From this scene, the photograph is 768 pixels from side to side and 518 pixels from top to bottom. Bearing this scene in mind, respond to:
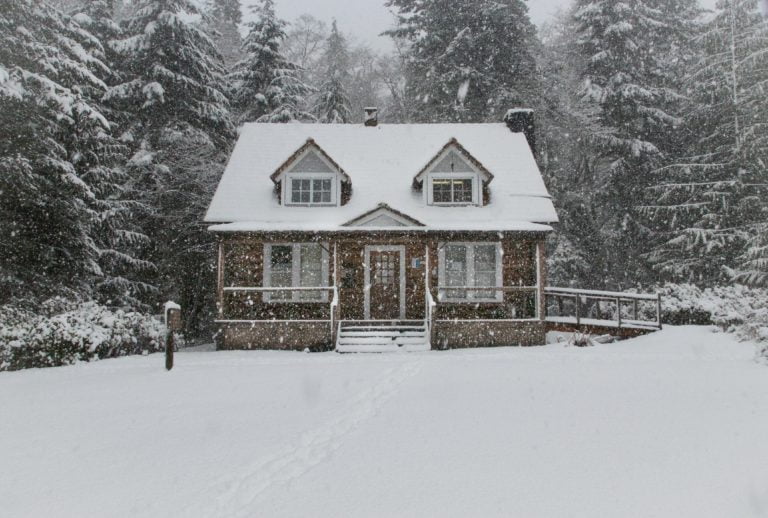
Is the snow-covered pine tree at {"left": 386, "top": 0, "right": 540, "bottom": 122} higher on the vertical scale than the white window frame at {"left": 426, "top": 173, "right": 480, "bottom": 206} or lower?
higher

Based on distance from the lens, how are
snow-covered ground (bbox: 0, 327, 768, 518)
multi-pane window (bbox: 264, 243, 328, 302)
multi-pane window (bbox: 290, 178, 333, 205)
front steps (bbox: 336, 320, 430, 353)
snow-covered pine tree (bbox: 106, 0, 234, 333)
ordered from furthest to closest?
snow-covered pine tree (bbox: 106, 0, 234, 333)
multi-pane window (bbox: 290, 178, 333, 205)
multi-pane window (bbox: 264, 243, 328, 302)
front steps (bbox: 336, 320, 430, 353)
snow-covered ground (bbox: 0, 327, 768, 518)

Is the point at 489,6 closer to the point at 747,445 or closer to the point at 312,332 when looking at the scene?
the point at 312,332

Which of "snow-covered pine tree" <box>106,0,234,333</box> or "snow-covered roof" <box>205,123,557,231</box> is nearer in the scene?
"snow-covered roof" <box>205,123,557,231</box>

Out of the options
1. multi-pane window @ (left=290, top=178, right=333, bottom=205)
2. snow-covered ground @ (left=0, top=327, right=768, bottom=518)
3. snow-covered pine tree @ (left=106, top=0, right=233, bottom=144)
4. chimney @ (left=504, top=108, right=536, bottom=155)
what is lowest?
snow-covered ground @ (left=0, top=327, right=768, bottom=518)

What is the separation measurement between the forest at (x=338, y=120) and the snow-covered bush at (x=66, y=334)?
0.50 ft

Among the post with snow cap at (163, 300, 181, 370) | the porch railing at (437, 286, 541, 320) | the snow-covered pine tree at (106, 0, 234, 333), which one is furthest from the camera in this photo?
the snow-covered pine tree at (106, 0, 234, 333)

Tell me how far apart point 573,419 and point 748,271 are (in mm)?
16735

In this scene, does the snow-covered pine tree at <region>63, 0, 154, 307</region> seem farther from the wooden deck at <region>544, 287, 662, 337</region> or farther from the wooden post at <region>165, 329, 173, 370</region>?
the wooden deck at <region>544, 287, 662, 337</region>

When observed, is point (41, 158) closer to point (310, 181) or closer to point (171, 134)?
point (171, 134)

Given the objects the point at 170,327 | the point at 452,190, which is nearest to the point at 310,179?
the point at 452,190

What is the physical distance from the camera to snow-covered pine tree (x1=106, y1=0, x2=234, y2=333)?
2139 centimetres

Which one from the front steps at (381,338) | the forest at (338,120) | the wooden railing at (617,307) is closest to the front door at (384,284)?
the front steps at (381,338)

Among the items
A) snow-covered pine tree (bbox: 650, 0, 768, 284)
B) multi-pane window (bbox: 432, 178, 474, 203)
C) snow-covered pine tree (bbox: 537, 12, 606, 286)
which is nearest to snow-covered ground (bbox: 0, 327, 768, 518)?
multi-pane window (bbox: 432, 178, 474, 203)

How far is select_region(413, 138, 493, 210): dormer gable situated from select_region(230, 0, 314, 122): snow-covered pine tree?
30.7ft
